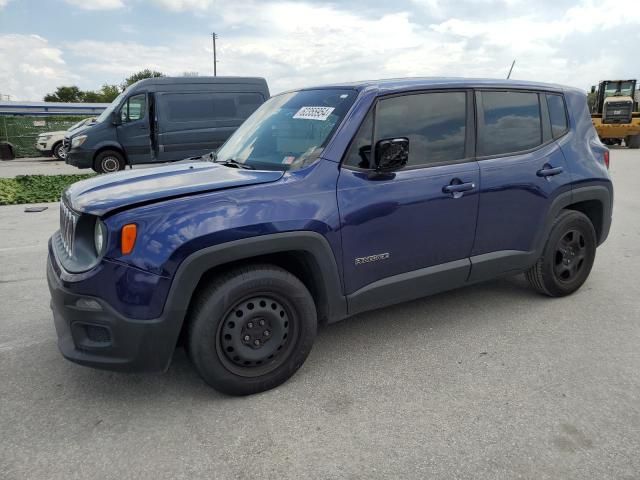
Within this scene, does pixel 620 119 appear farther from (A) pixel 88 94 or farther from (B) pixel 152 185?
(A) pixel 88 94

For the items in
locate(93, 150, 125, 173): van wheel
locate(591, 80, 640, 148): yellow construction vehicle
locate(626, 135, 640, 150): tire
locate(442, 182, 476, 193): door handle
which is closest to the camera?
locate(442, 182, 476, 193): door handle

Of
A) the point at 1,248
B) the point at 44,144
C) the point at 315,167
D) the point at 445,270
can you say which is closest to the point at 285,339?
the point at 315,167

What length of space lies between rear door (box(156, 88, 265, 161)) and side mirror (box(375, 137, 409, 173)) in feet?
32.5

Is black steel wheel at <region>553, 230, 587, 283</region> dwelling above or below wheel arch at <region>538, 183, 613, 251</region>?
below

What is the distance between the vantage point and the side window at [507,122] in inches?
141

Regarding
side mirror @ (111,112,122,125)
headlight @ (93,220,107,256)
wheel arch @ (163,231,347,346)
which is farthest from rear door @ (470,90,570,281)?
side mirror @ (111,112,122,125)

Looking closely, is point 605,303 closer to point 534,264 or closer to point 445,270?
point 534,264

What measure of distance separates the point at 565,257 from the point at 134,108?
11.1m

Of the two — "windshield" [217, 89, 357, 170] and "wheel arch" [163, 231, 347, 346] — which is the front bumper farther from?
"windshield" [217, 89, 357, 170]

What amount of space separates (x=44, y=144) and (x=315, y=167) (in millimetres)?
20277

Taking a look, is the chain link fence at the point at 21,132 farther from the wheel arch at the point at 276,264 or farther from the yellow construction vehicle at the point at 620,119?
the yellow construction vehicle at the point at 620,119

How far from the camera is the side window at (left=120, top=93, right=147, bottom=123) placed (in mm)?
12273

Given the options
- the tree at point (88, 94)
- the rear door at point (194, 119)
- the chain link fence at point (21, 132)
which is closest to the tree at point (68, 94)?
the tree at point (88, 94)

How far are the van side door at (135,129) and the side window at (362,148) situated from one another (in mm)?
10501
